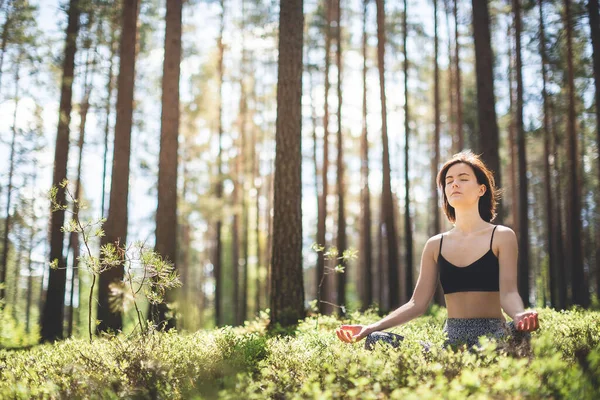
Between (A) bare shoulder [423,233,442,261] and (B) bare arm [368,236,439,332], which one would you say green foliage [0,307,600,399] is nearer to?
(B) bare arm [368,236,439,332]

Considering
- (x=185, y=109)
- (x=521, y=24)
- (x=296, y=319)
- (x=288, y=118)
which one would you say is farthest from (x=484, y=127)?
(x=185, y=109)

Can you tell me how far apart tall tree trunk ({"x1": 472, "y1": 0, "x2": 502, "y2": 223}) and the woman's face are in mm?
6278

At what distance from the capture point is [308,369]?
418cm

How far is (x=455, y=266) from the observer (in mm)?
4426

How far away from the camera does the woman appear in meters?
4.20

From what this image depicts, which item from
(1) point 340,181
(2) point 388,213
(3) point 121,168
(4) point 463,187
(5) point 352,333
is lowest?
(5) point 352,333

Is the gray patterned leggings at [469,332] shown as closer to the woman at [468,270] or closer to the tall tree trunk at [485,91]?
the woman at [468,270]

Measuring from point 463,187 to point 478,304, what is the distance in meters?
1.07

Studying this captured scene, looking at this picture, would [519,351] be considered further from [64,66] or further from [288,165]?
[64,66]

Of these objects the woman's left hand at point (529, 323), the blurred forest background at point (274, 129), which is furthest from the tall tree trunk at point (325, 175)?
the woman's left hand at point (529, 323)

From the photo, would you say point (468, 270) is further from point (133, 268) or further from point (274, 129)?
point (274, 129)

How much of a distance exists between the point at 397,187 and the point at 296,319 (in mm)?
28634

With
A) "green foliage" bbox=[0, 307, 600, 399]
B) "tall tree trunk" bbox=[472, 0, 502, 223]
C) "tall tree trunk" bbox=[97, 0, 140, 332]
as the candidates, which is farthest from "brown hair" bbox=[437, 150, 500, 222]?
"tall tree trunk" bbox=[97, 0, 140, 332]

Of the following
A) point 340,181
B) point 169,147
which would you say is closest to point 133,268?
point 169,147
